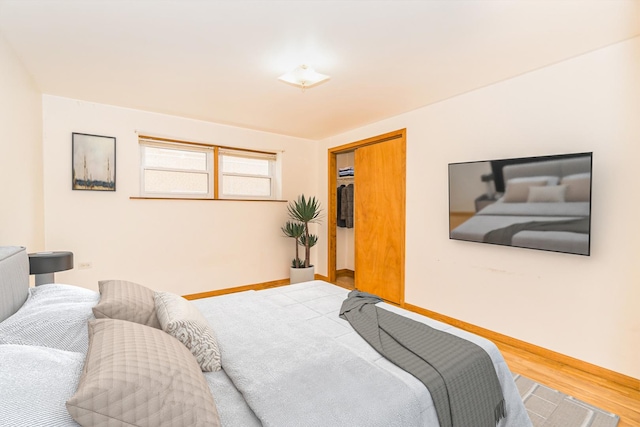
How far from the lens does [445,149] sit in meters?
3.40

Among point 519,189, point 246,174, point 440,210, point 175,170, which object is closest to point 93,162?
point 175,170

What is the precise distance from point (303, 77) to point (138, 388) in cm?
238

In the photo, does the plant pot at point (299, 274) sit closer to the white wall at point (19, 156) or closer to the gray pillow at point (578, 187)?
the white wall at point (19, 156)

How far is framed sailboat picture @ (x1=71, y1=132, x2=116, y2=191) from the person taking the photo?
3.47 m

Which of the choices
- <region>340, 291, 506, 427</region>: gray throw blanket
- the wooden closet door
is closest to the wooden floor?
<region>340, 291, 506, 427</region>: gray throw blanket

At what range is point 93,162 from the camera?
3.55 metres

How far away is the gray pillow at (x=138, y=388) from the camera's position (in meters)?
0.77

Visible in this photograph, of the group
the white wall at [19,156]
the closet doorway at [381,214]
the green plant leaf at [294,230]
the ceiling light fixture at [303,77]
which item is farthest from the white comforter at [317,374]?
the green plant leaf at [294,230]

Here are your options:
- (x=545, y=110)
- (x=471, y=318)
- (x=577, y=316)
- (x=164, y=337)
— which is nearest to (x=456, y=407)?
(x=164, y=337)

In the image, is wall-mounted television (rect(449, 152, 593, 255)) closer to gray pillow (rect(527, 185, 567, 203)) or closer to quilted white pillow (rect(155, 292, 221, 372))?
gray pillow (rect(527, 185, 567, 203))

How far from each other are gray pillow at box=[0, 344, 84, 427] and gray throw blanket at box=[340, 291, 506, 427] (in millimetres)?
1194

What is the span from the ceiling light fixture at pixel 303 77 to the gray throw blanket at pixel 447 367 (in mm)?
1970

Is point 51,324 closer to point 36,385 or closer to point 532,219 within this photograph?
point 36,385

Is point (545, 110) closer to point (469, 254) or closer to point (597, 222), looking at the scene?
point (597, 222)
